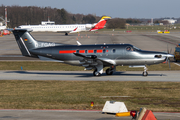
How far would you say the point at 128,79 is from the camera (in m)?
23.6

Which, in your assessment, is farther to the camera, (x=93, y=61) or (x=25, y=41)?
(x=25, y=41)

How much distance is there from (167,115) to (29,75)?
55.0 feet

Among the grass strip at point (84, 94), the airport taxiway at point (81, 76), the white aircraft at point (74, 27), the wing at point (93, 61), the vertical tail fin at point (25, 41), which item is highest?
the white aircraft at point (74, 27)

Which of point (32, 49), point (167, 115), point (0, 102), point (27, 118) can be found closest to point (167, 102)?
point (167, 115)

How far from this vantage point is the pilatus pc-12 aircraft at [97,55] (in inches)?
952

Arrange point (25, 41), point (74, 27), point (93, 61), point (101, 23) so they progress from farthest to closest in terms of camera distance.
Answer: point (101, 23), point (74, 27), point (25, 41), point (93, 61)

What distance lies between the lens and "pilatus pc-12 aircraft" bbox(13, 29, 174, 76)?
24.2m

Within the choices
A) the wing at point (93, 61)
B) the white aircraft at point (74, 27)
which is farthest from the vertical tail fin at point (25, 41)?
the white aircraft at point (74, 27)

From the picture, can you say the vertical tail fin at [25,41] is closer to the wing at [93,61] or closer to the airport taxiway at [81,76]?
the airport taxiway at [81,76]

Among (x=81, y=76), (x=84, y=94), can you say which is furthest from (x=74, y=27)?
(x=84, y=94)

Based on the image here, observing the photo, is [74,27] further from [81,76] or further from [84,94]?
[84,94]

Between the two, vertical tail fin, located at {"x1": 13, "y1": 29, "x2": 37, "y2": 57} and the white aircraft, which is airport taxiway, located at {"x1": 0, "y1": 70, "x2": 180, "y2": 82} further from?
the white aircraft

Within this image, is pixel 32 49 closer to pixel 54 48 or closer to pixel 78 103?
pixel 54 48

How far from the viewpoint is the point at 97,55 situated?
24812mm
